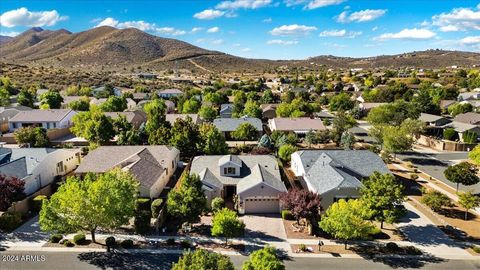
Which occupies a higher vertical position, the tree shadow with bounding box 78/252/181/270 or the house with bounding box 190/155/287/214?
the house with bounding box 190/155/287/214

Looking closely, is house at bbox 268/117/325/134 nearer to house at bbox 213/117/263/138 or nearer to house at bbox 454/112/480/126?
house at bbox 213/117/263/138

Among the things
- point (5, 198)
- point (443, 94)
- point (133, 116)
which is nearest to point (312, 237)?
point (5, 198)

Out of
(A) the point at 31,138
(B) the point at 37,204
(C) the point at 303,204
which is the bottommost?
(B) the point at 37,204

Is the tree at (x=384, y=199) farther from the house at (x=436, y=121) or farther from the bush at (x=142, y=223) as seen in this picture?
the house at (x=436, y=121)

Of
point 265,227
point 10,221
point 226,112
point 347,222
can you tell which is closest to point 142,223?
point 265,227


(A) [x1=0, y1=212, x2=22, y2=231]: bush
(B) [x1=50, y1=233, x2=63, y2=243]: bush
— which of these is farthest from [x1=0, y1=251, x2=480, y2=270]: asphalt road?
(A) [x1=0, y1=212, x2=22, y2=231]: bush

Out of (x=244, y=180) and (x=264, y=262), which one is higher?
(x=264, y=262)

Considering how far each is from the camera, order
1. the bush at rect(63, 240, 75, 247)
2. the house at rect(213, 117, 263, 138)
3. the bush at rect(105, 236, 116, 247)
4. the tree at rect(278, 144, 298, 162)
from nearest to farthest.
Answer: the bush at rect(105, 236, 116, 247) → the bush at rect(63, 240, 75, 247) → the tree at rect(278, 144, 298, 162) → the house at rect(213, 117, 263, 138)

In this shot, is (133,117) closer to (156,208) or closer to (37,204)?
(37,204)
